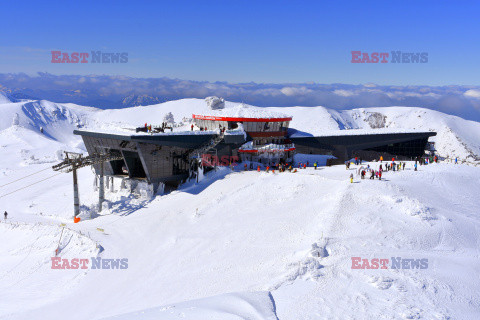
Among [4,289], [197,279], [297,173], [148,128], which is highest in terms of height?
[148,128]

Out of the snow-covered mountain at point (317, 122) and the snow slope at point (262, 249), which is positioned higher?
the snow-covered mountain at point (317, 122)

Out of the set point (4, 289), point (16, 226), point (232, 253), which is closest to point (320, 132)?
point (232, 253)

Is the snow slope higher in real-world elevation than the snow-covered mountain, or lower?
lower

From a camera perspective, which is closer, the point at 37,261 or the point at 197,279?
the point at 197,279

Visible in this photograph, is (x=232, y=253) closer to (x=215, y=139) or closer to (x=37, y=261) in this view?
(x=37, y=261)

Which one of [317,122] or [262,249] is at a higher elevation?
[317,122]

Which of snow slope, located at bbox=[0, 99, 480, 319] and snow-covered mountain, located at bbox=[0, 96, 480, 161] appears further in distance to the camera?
snow-covered mountain, located at bbox=[0, 96, 480, 161]

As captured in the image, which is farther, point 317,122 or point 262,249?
point 317,122

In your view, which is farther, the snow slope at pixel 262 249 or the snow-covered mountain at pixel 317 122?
the snow-covered mountain at pixel 317 122
